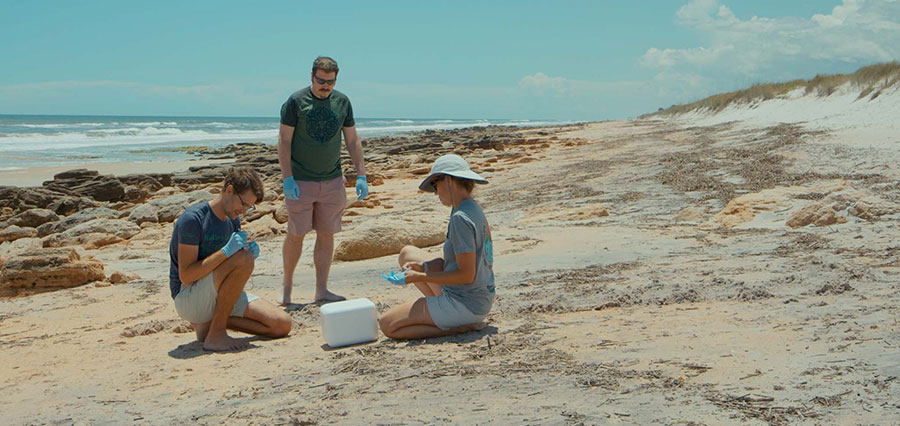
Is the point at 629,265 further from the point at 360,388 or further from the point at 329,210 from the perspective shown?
the point at 360,388

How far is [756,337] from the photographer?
11.8 feet

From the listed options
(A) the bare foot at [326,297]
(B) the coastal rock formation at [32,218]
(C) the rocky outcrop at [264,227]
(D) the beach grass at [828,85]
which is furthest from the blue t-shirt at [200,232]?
(D) the beach grass at [828,85]

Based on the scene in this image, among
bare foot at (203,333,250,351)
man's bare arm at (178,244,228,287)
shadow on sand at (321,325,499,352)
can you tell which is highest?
man's bare arm at (178,244,228,287)

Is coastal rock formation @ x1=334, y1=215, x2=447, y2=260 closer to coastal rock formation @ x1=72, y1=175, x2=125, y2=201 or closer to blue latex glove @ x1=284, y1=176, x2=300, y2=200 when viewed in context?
blue latex glove @ x1=284, y1=176, x2=300, y2=200

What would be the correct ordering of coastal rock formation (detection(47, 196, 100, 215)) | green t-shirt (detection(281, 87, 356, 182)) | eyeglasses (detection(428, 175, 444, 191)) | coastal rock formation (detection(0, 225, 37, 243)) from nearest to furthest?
eyeglasses (detection(428, 175, 444, 191)) → green t-shirt (detection(281, 87, 356, 182)) → coastal rock formation (detection(0, 225, 37, 243)) → coastal rock formation (detection(47, 196, 100, 215))

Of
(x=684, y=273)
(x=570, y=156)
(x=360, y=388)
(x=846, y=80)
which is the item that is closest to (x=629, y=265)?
(x=684, y=273)

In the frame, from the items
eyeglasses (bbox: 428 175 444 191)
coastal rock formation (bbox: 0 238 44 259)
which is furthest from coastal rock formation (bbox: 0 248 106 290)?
eyeglasses (bbox: 428 175 444 191)

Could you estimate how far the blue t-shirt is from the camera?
4156 millimetres

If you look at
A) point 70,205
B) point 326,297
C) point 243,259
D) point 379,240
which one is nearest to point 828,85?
point 379,240

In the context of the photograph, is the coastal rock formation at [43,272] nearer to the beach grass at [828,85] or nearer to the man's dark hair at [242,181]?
the man's dark hair at [242,181]

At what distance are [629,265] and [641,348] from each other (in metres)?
2.17

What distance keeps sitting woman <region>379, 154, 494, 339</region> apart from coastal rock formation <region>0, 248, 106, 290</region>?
4.01 meters

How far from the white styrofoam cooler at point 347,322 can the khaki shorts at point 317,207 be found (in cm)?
134

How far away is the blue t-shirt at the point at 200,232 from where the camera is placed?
13.6ft
